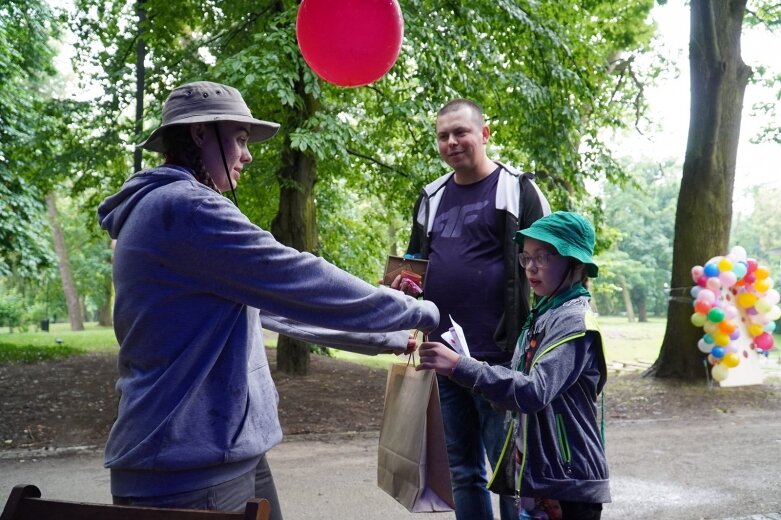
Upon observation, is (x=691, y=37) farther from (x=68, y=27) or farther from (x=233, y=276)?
(x=233, y=276)

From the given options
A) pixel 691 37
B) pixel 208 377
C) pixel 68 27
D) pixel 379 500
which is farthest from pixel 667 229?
pixel 208 377

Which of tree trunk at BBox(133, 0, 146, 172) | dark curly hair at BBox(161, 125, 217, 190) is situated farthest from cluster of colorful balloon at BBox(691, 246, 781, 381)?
dark curly hair at BBox(161, 125, 217, 190)

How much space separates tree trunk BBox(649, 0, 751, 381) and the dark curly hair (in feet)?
33.4

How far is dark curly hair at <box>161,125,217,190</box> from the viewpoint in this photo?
206cm

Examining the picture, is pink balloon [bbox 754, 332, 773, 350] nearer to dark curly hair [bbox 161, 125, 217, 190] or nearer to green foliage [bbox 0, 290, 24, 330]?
dark curly hair [bbox 161, 125, 217, 190]

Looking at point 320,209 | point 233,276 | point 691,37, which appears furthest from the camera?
point 320,209

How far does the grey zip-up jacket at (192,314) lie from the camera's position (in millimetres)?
1812

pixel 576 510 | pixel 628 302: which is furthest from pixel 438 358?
pixel 628 302

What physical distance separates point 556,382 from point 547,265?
0.46 metres

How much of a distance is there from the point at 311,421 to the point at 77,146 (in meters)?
5.67

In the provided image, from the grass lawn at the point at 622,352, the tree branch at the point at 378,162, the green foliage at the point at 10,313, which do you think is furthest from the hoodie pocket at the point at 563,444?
the green foliage at the point at 10,313

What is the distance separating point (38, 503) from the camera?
1.62 meters

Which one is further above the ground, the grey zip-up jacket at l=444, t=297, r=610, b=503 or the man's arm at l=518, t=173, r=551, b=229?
the man's arm at l=518, t=173, r=551, b=229

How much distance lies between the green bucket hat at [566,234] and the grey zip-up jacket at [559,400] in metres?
0.17
